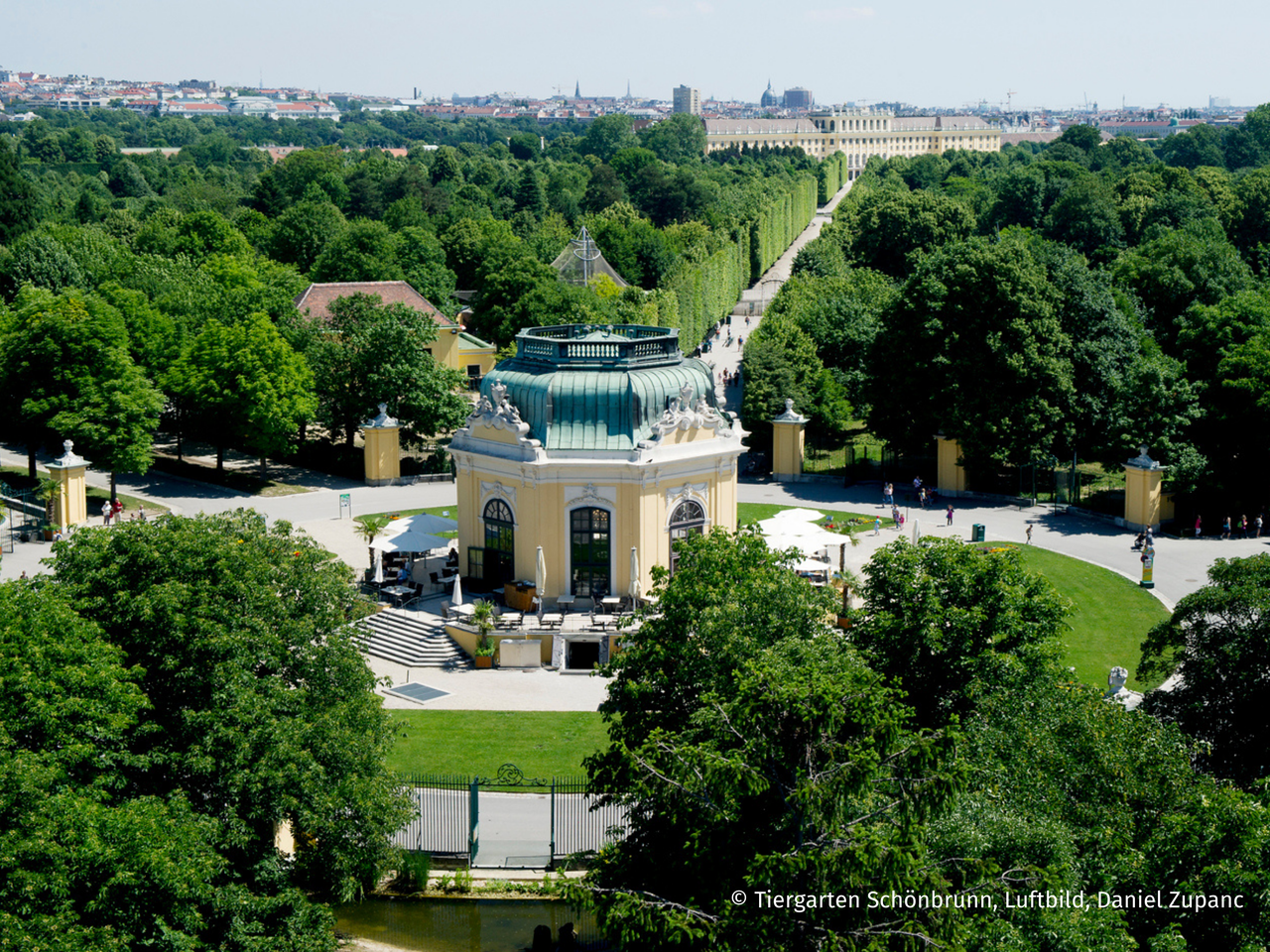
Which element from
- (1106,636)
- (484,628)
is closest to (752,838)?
(484,628)

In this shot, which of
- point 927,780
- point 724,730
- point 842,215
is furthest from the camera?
point 842,215

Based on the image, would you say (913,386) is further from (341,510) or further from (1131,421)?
(341,510)

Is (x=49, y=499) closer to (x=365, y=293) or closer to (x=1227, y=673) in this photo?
(x=365, y=293)

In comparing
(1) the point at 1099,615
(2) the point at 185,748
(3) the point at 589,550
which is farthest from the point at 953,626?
(1) the point at 1099,615

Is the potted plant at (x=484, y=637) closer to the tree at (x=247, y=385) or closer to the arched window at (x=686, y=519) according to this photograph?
the arched window at (x=686, y=519)

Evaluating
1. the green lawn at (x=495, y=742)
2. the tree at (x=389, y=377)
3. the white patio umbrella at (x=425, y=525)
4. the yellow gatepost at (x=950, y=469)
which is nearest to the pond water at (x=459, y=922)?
the green lawn at (x=495, y=742)

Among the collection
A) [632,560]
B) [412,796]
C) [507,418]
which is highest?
[507,418]

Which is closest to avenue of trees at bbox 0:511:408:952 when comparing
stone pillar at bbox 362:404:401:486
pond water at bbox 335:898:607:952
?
pond water at bbox 335:898:607:952
